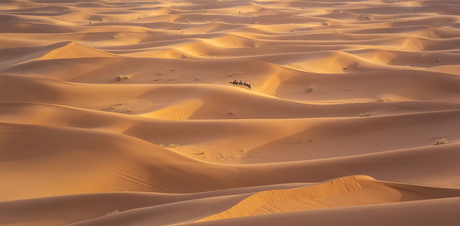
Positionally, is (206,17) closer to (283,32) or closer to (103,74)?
(283,32)

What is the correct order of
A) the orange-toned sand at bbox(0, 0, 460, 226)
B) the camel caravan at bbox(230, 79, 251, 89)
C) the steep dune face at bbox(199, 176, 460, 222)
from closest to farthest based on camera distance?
the steep dune face at bbox(199, 176, 460, 222), the orange-toned sand at bbox(0, 0, 460, 226), the camel caravan at bbox(230, 79, 251, 89)

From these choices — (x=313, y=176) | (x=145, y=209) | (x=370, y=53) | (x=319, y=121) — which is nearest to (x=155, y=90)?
(x=319, y=121)

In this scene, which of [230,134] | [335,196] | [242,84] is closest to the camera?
[335,196]

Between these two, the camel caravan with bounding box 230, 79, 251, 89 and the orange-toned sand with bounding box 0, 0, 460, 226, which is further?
the camel caravan with bounding box 230, 79, 251, 89

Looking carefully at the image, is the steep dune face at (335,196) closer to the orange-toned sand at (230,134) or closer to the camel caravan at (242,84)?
the orange-toned sand at (230,134)

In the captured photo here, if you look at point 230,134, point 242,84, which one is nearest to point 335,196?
point 230,134

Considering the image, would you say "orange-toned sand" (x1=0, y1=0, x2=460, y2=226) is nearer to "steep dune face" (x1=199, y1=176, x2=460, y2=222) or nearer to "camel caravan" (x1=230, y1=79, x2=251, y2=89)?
"steep dune face" (x1=199, y1=176, x2=460, y2=222)

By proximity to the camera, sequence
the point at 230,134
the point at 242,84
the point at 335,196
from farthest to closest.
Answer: the point at 242,84
the point at 230,134
the point at 335,196

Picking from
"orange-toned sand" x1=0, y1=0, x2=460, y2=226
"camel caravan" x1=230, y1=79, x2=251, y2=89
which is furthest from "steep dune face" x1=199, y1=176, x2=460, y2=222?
"camel caravan" x1=230, y1=79, x2=251, y2=89

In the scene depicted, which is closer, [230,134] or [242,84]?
[230,134]

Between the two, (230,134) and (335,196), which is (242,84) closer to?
(230,134)
